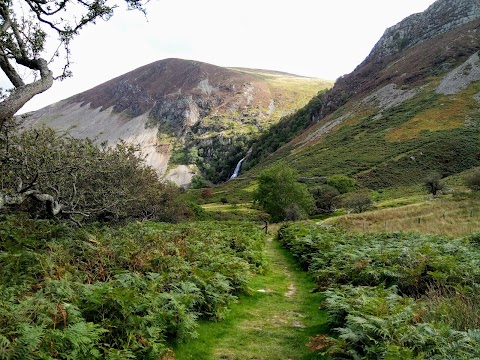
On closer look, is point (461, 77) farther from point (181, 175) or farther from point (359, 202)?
point (181, 175)

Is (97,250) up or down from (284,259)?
up

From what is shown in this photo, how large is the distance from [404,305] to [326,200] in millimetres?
69334

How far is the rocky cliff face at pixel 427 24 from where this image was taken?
159 metres

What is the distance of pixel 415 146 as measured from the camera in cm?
10081

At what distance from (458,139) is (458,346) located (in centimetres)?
10644

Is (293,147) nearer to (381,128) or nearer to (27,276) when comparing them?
(381,128)

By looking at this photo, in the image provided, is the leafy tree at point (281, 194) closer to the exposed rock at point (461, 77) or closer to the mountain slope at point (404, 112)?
the mountain slope at point (404, 112)

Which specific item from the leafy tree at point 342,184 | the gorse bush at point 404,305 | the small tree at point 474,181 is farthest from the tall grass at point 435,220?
the leafy tree at point 342,184

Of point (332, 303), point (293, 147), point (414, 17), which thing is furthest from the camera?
point (414, 17)

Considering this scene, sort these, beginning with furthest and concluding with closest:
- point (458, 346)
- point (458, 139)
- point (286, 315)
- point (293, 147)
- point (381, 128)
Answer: point (293, 147), point (381, 128), point (458, 139), point (286, 315), point (458, 346)

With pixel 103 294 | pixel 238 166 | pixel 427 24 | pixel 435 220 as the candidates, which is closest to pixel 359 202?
pixel 435 220

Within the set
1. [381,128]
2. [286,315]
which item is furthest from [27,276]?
[381,128]

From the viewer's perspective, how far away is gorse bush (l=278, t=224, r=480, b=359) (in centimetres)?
551

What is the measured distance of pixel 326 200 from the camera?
75.5 m
